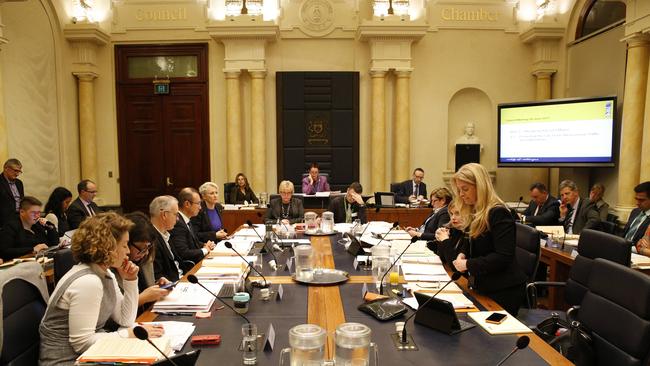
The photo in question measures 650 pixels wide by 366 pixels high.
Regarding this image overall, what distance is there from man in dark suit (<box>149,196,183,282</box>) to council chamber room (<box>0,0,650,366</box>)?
0.01 metres

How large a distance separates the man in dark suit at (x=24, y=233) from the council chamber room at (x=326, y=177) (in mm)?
21

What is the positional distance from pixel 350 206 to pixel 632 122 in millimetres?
3793

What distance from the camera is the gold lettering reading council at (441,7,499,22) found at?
8.45 metres

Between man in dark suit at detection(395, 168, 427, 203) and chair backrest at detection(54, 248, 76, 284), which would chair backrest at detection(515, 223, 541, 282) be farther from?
man in dark suit at detection(395, 168, 427, 203)

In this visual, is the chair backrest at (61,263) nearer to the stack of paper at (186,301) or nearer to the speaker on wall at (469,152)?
the stack of paper at (186,301)

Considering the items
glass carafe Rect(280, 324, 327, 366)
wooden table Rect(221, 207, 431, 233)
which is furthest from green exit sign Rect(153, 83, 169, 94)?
glass carafe Rect(280, 324, 327, 366)

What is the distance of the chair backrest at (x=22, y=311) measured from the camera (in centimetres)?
180

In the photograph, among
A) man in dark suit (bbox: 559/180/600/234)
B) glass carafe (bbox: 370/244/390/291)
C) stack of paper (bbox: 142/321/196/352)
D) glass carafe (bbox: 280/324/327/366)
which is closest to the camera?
glass carafe (bbox: 280/324/327/366)

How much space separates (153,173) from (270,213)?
4.10 metres

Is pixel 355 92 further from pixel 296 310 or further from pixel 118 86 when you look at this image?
pixel 296 310

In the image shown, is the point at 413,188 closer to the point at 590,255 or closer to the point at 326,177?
the point at 326,177

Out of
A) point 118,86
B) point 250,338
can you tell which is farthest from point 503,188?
point 250,338

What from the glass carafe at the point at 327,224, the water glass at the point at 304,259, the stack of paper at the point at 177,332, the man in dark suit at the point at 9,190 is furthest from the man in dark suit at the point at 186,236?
the man in dark suit at the point at 9,190

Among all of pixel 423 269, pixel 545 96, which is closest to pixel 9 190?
pixel 423 269
